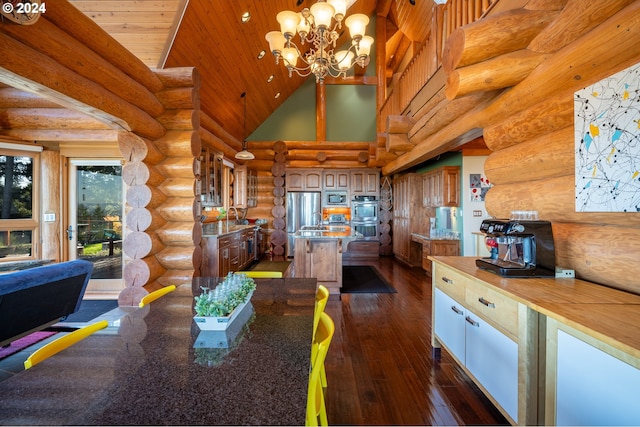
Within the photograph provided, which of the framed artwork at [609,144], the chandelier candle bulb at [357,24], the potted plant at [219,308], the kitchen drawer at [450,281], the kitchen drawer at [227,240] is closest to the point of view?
the potted plant at [219,308]

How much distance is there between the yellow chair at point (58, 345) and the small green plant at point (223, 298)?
18.9 inches

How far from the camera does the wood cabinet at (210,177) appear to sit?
4.99 m

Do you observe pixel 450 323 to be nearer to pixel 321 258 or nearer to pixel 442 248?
pixel 321 258

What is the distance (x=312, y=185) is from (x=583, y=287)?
7.09 m

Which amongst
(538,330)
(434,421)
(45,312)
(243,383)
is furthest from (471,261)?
(45,312)

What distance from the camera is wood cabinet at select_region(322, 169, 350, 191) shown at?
8523 millimetres

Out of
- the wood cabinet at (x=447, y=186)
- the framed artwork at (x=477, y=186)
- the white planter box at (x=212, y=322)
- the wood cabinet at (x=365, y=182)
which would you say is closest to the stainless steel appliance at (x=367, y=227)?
the wood cabinet at (x=365, y=182)

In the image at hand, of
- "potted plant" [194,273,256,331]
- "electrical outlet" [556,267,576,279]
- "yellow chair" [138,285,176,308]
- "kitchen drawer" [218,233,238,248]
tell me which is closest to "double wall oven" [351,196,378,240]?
"kitchen drawer" [218,233,238,248]

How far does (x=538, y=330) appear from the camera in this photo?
1539mm

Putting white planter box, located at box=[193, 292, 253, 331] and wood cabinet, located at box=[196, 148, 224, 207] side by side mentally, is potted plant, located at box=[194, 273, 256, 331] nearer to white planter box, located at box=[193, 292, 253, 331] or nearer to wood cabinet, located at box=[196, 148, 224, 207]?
white planter box, located at box=[193, 292, 253, 331]

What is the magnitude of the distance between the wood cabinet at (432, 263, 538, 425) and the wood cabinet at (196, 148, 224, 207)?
153 inches

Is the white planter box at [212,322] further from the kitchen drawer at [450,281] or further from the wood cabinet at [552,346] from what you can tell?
the kitchen drawer at [450,281]

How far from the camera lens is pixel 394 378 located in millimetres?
2465

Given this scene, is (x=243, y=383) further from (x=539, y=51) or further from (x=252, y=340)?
(x=539, y=51)
